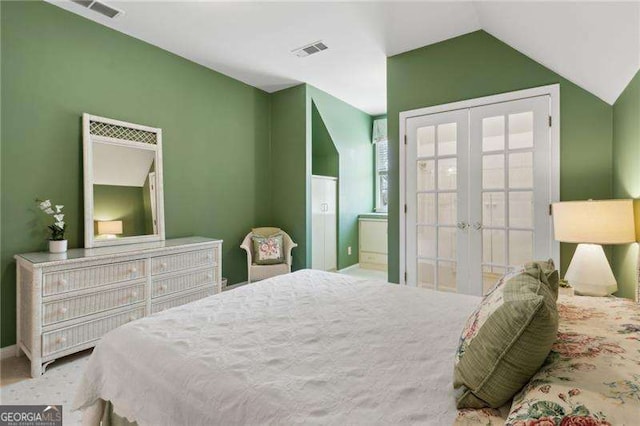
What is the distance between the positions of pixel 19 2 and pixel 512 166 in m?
4.26

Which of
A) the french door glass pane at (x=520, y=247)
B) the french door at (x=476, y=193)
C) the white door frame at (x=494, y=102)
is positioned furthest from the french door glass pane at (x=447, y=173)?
the french door glass pane at (x=520, y=247)

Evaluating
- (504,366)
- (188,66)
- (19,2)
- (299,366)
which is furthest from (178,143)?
(504,366)

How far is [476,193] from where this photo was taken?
9.95 ft

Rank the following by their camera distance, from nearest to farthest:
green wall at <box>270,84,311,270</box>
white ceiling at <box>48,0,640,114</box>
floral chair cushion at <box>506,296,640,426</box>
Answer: floral chair cushion at <box>506,296,640,426</box> < white ceiling at <box>48,0,640,114</box> < green wall at <box>270,84,311,270</box>

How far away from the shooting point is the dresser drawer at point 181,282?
9.46ft

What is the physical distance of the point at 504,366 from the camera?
2.71ft

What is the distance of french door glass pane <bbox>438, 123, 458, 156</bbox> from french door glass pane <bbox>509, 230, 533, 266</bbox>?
37.6 inches

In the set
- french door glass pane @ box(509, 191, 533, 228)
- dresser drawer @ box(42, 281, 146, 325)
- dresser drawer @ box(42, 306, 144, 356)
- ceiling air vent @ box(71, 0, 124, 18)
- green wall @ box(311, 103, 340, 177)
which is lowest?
dresser drawer @ box(42, 306, 144, 356)

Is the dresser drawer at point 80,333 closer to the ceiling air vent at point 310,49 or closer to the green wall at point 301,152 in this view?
the green wall at point 301,152

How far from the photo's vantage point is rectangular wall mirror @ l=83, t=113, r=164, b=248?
111 inches

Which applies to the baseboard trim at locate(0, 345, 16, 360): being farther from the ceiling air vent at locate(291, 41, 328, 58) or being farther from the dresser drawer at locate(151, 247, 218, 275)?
Result: the ceiling air vent at locate(291, 41, 328, 58)

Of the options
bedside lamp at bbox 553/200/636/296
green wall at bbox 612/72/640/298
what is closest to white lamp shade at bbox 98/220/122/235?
bedside lamp at bbox 553/200/636/296

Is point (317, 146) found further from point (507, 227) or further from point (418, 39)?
point (507, 227)

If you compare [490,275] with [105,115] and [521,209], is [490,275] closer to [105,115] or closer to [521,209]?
[521,209]
